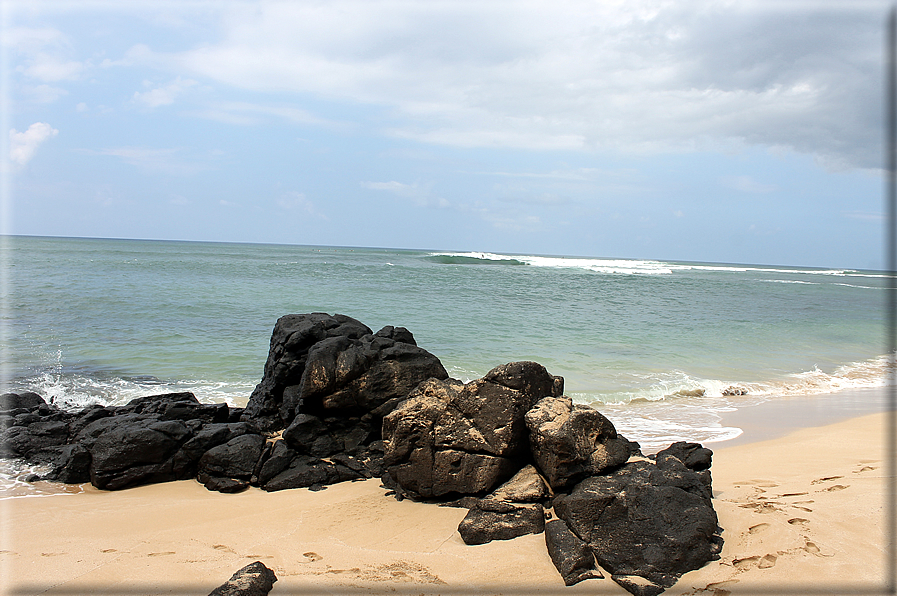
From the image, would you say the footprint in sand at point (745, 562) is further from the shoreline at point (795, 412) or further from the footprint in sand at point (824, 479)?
the shoreline at point (795, 412)

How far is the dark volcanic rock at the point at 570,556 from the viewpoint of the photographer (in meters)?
3.57

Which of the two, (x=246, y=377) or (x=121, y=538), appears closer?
(x=121, y=538)

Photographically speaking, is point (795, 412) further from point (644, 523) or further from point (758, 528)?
point (644, 523)

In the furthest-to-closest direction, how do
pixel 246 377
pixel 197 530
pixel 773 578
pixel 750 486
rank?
pixel 246 377, pixel 750 486, pixel 197 530, pixel 773 578

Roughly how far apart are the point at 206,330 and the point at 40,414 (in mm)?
7679

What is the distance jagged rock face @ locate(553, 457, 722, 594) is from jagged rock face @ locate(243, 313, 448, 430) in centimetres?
262

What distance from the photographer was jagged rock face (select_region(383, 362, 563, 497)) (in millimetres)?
4684

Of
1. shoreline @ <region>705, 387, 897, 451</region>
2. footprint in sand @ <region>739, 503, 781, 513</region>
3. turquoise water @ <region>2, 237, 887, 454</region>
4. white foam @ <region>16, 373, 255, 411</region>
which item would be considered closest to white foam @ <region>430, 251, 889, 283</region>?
turquoise water @ <region>2, 237, 887, 454</region>

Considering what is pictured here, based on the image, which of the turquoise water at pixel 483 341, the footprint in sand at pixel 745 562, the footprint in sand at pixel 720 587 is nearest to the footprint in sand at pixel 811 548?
the footprint in sand at pixel 745 562

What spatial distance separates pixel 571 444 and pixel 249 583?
2.50 m

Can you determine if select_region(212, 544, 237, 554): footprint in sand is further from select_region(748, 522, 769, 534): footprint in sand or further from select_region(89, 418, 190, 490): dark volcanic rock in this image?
select_region(748, 522, 769, 534): footprint in sand

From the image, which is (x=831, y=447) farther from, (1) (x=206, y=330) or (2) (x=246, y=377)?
(1) (x=206, y=330)

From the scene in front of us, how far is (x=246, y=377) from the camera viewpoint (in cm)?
1067

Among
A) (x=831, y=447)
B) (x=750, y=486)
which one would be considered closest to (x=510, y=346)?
(x=831, y=447)
